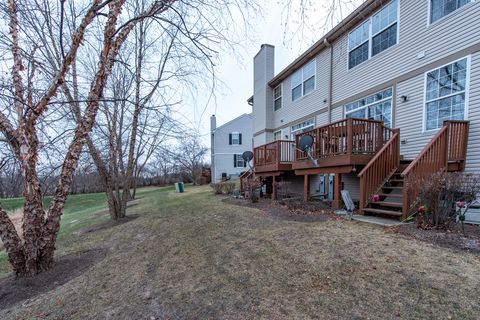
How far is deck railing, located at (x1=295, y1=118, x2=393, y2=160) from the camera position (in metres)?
6.20

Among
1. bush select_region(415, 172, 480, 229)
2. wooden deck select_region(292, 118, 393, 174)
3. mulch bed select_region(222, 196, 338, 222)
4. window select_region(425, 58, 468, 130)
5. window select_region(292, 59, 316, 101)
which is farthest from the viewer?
window select_region(292, 59, 316, 101)

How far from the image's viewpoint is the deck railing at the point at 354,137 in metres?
6.20

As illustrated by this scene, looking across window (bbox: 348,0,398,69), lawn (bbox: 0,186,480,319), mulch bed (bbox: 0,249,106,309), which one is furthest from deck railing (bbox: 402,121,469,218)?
mulch bed (bbox: 0,249,106,309)

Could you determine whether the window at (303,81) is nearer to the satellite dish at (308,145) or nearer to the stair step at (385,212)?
the satellite dish at (308,145)

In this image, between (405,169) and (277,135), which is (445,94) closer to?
(405,169)

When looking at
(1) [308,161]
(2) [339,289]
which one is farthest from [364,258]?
(1) [308,161]

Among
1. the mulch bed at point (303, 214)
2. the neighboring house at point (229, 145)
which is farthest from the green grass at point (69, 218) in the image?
the neighboring house at point (229, 145)

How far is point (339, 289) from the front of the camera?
261 centimetres

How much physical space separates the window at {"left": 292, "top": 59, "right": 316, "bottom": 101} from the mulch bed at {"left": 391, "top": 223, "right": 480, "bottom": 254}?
24.6 feet

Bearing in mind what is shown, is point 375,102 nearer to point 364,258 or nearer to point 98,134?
point 364,258

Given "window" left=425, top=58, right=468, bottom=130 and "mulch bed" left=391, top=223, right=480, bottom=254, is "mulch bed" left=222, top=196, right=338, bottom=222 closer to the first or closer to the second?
"mulch bed" left=391, top=223, right=480, bottom=254

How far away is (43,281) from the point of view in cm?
345

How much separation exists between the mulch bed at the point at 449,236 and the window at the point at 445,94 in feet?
8.98

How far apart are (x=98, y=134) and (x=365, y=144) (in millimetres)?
7846
